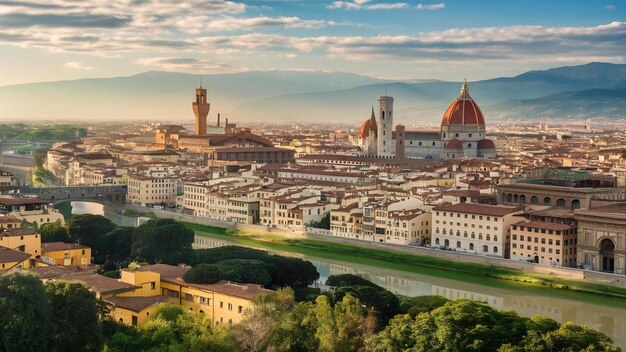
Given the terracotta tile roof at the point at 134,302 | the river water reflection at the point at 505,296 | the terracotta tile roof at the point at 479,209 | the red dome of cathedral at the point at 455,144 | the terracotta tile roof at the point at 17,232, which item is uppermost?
the red dome of cathedral at the point at 455,144

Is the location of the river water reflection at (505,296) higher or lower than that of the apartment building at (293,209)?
lower

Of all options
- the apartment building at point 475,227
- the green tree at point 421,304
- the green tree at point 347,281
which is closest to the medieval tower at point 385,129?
the apartment building at point 475,227

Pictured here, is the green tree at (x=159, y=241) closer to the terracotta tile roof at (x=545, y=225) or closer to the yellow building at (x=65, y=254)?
the yellow building at (x=65, y=254)

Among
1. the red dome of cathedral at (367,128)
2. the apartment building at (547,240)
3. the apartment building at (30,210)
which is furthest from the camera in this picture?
the red dome of cathedral at (367,128)

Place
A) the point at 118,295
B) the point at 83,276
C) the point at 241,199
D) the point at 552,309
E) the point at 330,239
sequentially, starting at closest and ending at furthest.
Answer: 1. the point at 118,295
2. the point at 83,276
3. the point at 552,309
4. the point at 330,239
5. the point at 241,199

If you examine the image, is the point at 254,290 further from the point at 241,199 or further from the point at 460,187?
the point at 460,187

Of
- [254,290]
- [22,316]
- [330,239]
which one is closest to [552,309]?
[254,290]
